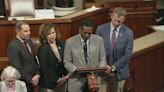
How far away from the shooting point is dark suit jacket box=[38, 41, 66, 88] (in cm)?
486

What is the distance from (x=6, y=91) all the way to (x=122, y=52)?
134cm

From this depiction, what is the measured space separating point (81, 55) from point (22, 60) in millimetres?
629

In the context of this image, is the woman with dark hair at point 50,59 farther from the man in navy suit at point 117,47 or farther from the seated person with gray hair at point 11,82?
the man in navy suit at point 117,47

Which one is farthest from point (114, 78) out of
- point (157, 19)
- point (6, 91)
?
point (157, 19)

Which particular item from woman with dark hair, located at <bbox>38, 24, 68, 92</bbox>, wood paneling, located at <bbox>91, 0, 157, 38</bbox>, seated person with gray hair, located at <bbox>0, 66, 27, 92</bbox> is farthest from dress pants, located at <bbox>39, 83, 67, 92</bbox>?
wood paneling, located at <bbox>91, 0, 157, 38</bbox>

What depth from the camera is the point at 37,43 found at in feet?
17.5

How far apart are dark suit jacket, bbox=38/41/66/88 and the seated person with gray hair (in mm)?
308

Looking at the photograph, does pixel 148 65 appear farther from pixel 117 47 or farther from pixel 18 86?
pixel 18 86

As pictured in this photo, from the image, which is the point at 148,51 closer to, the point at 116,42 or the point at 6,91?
the point at 116,42

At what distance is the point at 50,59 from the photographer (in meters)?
4.86

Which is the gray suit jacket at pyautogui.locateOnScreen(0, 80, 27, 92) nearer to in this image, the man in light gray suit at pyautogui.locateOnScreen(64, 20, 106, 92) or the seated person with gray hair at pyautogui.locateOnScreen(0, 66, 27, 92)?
the seated person with gray hair at pyautogui.locateOnScreen(0, 66, 27, 92)

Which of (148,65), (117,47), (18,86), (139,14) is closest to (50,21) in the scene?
(148,65)

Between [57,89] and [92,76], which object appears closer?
[92,76]

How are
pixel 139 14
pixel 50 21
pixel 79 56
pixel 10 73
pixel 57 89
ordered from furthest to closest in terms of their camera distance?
pixel 139 14 → pixel 50 21 → pixel 57 89 → pixel 79 56 → pixel 10 73
